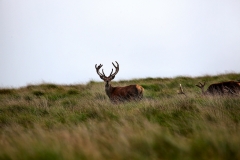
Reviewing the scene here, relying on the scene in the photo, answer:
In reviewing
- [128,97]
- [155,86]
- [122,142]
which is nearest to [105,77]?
[128,97]

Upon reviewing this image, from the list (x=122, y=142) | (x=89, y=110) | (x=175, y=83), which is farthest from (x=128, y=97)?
(x=122, y=142)

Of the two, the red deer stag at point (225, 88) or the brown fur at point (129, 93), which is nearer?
the red deer stag at point (225, 88)

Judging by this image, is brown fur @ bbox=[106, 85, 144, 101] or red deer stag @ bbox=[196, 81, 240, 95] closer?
red deer stag @ bbox=[196, 81, 240, 95]

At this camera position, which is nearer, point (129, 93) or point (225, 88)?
point (225, 88)

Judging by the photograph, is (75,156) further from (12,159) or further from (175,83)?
(175,83)

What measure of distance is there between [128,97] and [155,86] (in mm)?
4352

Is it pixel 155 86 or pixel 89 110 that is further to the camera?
pixel 155 86

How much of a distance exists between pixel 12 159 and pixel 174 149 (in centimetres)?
149

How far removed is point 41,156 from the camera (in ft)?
9.11

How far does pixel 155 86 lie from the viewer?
1460cm

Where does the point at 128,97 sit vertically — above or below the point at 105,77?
below

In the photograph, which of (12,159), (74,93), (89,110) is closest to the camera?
(12,159)

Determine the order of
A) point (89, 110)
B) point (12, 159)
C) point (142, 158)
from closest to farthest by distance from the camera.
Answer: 1. point (142, 158)
2. point (12, 159)
3. point (89, 110)

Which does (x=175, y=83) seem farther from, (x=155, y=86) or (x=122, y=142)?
(x=122, y=142)
